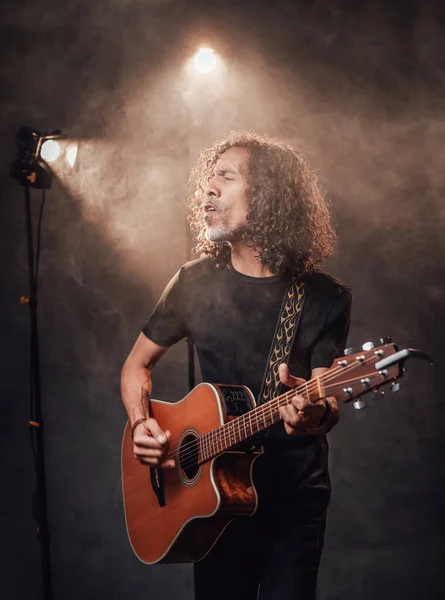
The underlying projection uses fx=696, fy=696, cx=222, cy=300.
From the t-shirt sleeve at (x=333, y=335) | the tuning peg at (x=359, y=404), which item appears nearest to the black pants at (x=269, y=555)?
the t-shirt sleeve at (x=333, y=335)

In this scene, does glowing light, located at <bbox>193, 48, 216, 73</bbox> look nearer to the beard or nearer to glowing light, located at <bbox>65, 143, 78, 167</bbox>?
glowing light, located at <bbox>65, 143, 78, 167</bbox>

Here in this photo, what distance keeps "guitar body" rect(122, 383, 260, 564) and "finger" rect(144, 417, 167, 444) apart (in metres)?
0.05

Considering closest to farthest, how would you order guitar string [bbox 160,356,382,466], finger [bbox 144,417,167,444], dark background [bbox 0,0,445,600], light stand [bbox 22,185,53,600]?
guitar string [bbox 160,356,382,466] → finger [bbox 144,417,167,444] → dark background [bbox 0,0,445,600] → light stand [bbox 22,185,53,600]

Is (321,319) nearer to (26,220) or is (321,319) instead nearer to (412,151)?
(412,151)

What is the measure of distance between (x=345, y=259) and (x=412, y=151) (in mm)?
538

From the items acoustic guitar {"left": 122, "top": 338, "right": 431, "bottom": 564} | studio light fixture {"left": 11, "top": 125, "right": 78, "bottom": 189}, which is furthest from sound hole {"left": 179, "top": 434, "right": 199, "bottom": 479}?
studio light fixture {"left": 11, "top": 125, "right": 78, "bottom": 189}

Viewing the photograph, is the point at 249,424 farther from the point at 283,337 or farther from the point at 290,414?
the point at 283,337

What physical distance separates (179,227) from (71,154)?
0.69 meters

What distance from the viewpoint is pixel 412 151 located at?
2.97 metres

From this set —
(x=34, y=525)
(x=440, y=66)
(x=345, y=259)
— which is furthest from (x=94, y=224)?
(x=440, y=66)

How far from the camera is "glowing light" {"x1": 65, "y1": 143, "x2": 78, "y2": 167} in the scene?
3514 millimetres

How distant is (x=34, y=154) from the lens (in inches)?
133

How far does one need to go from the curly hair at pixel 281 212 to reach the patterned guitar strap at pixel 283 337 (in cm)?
11

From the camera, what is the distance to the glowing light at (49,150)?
3373mm
